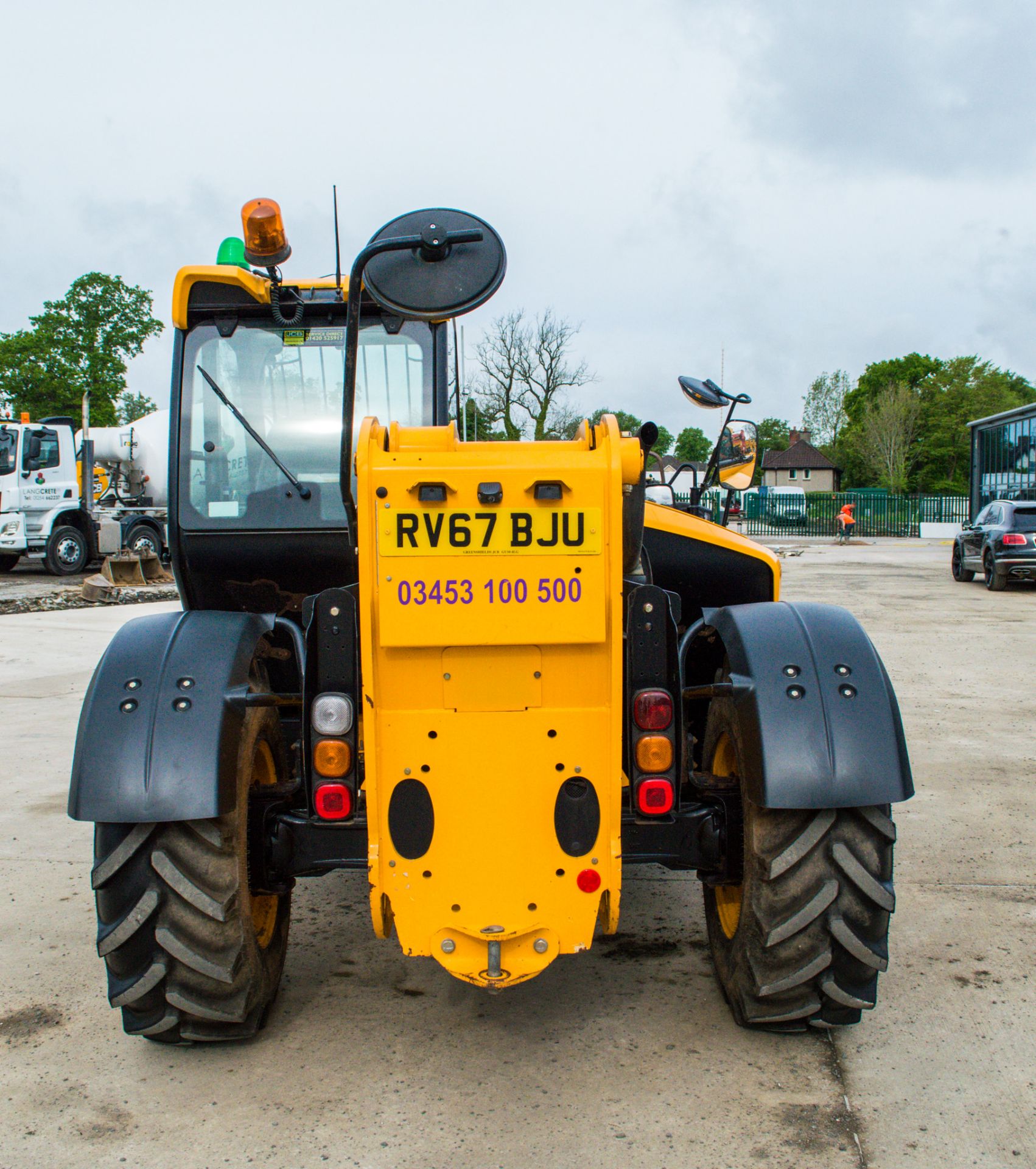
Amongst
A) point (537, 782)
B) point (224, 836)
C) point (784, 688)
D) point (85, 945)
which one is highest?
point (784, 688)

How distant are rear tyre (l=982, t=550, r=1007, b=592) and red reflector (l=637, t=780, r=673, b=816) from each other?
52.4 ft

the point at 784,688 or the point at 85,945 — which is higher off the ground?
the point at 784,688

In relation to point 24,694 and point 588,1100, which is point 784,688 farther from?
point 24,694

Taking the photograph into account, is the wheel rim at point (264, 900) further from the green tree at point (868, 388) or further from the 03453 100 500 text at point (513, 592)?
the green tree at point (868, 388)

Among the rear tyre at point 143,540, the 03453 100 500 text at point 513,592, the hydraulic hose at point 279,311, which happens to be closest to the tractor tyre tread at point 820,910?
the 03453 100 500 text at point 513,592

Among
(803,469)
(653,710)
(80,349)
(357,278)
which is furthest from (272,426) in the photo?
(803,469)

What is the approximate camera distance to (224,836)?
9.25 feet

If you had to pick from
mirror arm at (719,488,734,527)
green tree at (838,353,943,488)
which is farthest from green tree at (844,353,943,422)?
mirror arm at (719,488,734,527)

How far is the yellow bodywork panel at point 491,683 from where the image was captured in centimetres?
251

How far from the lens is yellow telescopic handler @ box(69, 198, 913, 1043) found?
2514 millimetres

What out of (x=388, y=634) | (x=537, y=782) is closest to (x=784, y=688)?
(x=537, y=782)

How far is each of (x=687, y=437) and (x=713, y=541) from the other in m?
81.9

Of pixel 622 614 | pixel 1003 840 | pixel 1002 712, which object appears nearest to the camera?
pixel 622 614

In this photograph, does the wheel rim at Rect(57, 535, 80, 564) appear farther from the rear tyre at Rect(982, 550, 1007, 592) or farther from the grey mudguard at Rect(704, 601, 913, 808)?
the grey mudguard at Rect(704, 601, 913, 808)
